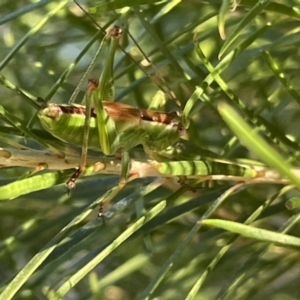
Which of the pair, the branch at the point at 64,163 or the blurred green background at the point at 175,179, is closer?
the branch at the point at 64,163

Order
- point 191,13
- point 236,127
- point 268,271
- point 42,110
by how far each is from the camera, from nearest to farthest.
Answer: point 236,127, point 42,110, point 268,271, point 191,13

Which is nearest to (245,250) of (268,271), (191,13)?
(268,271)

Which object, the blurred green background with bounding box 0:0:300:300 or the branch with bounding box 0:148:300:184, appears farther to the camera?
the blurred green background with bounding box 0:0:300:300

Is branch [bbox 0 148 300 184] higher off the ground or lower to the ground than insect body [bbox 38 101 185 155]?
lower

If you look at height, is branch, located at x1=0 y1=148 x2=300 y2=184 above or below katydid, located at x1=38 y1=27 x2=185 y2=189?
below

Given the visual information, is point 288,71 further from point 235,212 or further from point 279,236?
point 279,236

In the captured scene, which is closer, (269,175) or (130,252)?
(269,175)

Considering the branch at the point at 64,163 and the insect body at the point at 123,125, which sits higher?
the insect body at the point at 123,125

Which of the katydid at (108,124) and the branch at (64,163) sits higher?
the katydid at (108,124)
